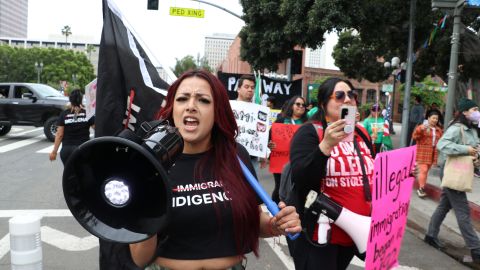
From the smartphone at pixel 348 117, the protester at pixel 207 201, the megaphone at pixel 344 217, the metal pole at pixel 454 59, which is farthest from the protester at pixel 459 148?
the metal pole at pixel 454 59

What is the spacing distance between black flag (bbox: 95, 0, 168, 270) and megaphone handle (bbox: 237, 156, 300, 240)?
746 mm

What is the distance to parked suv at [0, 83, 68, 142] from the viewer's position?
15562mm

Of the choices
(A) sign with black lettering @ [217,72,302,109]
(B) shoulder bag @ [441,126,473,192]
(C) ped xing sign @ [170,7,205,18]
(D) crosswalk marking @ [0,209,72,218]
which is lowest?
(D) crosswalk marking @ [0,209,72,218]

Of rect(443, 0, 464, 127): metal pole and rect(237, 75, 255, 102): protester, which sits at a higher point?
rect(443, 0, 464, 127): metal pole

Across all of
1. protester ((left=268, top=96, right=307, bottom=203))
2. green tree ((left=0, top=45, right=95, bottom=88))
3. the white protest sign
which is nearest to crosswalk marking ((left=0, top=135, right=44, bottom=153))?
the white protest sign

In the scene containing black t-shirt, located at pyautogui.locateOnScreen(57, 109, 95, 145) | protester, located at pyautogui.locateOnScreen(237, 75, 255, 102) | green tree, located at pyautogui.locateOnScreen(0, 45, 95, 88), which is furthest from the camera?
green tree, located at pyautogui.locateOnScreen(0, 45, 95, 88)

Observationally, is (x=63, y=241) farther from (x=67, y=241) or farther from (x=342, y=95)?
(x=342, y=95)

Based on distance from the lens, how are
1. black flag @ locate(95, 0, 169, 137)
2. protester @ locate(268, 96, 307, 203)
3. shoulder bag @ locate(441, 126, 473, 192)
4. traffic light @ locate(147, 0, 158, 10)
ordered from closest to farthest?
black flag @ locate(95, 0, 169, 137)
shoulder bag @ locate(441, 126, 473, 192)
protester @ locate(268, 96, 307, 203)
traffic light @ locate(147, 0, 158, 10)

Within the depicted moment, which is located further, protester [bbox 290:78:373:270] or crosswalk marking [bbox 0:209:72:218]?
crosswalk marking [bbox 0:209:72:218]

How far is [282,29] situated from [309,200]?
13882mm

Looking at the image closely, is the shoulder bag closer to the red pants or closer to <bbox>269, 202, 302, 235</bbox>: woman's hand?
the red pants

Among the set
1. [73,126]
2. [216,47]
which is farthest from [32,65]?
[216,47]

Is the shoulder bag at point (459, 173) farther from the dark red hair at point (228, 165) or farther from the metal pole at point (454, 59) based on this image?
the metal pole at point (454, 59)

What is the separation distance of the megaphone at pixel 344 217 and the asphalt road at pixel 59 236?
796 millimetres
